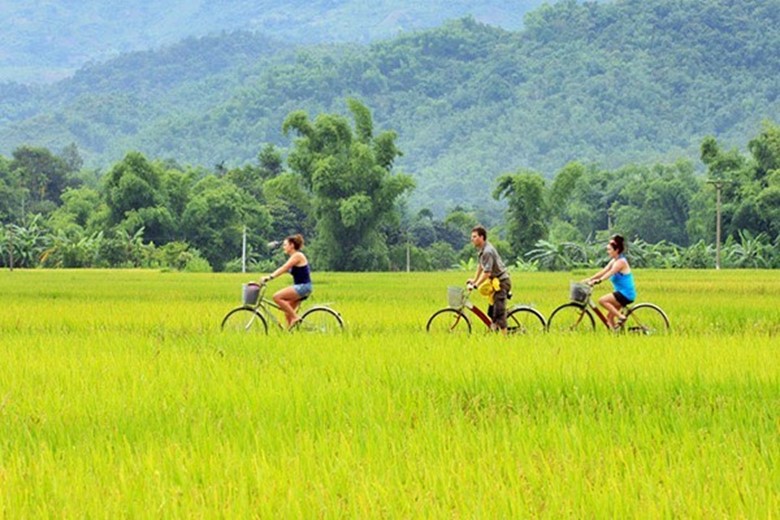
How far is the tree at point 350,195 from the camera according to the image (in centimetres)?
6625

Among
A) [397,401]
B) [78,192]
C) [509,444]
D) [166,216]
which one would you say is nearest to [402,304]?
[397,401]

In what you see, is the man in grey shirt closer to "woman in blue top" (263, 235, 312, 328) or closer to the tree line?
"woman in blue top" (263, 235, 312, 328)

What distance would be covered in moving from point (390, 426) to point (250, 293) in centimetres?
689

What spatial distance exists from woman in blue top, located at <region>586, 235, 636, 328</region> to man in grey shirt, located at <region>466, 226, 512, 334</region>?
3.13 ft

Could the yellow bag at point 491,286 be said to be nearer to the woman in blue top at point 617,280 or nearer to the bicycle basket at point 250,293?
the woman in blue top at point 617,280

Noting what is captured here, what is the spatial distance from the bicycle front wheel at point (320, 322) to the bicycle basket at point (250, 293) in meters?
0.54

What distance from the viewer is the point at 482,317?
1437 centimetres

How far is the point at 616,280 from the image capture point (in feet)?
47.2

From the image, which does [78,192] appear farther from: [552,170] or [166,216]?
[552,170]

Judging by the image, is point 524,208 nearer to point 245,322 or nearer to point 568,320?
point 568,320

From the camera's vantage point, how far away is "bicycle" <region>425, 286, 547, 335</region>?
1429 centimetres

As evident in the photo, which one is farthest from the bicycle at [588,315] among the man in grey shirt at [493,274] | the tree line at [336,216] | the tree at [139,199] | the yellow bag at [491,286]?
the tree at [139,199]

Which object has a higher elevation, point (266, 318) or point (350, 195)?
point (350, 195)

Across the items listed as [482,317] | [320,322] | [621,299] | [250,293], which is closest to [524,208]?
[621,299]
